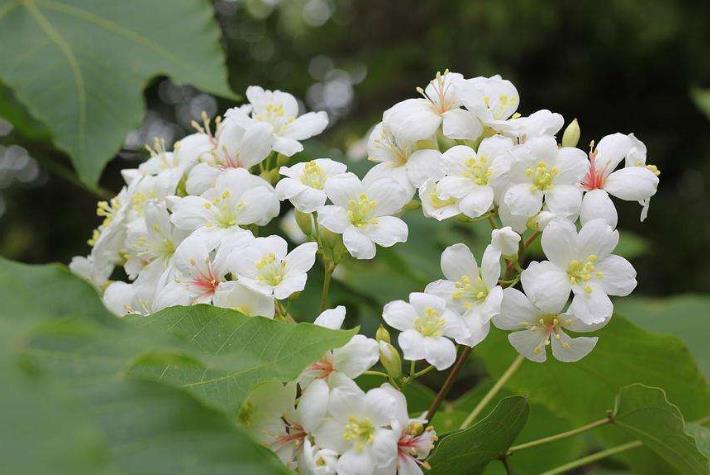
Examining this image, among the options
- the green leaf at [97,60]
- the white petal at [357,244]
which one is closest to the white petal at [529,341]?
the white petal at [357,244]

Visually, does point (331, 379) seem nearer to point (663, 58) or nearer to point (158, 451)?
point (158, 451)

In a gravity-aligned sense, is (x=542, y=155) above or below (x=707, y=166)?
above

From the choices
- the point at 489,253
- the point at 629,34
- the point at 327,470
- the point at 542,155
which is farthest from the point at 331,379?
the point at 629,34

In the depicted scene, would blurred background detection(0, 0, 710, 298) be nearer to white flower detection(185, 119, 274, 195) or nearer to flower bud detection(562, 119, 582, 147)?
flower bud detection(562, 119, 582, 147)

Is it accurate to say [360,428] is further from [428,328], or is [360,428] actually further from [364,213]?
[364,213]

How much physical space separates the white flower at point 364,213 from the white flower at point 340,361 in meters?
0.15

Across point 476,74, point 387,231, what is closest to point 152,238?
point 387,231

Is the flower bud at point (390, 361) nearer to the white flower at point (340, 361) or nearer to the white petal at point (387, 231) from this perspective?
the white flower at point (340, 361)

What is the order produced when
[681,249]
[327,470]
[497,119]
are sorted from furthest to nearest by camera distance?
1. [681,249]
2. [497,119]
3. [327,470]

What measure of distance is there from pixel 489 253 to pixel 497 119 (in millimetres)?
233

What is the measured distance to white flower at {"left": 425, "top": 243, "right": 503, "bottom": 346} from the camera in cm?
101

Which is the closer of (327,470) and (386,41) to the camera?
(327,470)

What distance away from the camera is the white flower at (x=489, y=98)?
115cm

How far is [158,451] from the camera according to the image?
2.09ft
